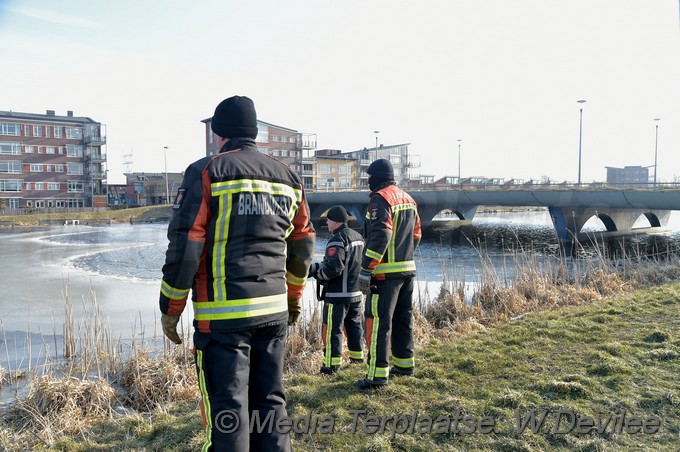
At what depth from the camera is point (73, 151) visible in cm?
6462

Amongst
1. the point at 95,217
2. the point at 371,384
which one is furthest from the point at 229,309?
the point at 95,217

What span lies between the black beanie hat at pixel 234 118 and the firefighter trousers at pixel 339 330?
297 centimetres

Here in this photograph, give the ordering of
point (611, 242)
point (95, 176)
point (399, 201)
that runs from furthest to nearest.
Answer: point (95, 176)
point (611, 242)
point (399, 201)

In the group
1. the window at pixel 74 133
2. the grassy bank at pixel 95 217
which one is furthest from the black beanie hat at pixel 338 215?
the window at pixel 74 133

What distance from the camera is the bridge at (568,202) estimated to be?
25.7m

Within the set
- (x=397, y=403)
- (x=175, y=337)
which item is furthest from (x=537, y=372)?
(x=175, y=337)

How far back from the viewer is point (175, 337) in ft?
10.3

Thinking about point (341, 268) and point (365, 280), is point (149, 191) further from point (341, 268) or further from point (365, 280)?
point (365, 280)

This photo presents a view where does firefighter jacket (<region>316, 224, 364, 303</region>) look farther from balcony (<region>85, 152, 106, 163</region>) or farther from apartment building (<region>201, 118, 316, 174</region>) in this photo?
balcony (<region>85, 152, 106, 163</region>)

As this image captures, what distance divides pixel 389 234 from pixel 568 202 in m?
27.7

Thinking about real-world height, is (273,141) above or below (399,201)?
above

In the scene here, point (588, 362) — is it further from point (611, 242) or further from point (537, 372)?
point (611, 242)

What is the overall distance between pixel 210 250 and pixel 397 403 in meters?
2.35

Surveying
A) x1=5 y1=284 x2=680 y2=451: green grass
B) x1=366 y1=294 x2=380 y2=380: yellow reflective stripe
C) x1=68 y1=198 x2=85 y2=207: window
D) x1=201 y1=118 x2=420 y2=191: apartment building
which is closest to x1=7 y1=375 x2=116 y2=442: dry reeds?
x1=5 y1=284 x2=680 y2=451: green grass
